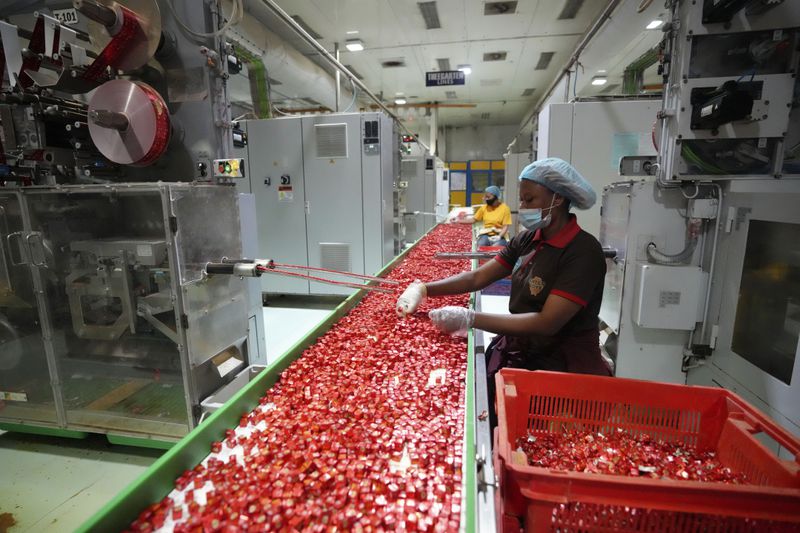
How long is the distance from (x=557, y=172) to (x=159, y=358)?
2.56 metres

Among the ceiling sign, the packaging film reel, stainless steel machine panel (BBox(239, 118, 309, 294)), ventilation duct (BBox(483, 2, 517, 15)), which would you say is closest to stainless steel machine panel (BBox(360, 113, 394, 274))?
stainless steel machine panel (BBox(239, 118, 309, 294))

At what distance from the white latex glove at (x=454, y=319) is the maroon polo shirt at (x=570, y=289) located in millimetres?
307

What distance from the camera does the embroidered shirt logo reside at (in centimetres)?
180

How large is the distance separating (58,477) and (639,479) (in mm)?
2976

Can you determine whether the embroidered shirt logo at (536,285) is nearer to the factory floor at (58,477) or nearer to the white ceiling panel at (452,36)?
the factory floor at (58,477)

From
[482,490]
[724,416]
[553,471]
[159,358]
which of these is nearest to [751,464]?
[724,416]

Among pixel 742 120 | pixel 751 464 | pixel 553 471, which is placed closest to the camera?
pixel 553 471

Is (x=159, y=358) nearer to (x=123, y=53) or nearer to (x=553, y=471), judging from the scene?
(x=123, y=53)

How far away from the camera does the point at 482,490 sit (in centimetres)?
94

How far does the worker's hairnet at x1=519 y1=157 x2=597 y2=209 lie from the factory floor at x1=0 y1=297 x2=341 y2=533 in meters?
1.29

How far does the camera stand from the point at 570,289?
1.64 m

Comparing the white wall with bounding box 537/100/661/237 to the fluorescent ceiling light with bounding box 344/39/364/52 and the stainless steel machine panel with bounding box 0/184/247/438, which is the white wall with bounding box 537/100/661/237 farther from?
the fluorescent ceiling light with bounding box 344/39/364/52

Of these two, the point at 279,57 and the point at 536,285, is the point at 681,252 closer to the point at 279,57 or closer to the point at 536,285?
the point at 536,285

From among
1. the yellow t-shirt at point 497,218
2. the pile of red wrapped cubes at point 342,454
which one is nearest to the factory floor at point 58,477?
the pile of red wrapped cubes at point 342,454
